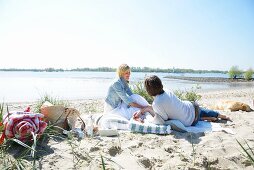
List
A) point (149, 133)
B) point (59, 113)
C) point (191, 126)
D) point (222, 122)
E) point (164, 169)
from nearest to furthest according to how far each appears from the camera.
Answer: point (164, 169) → point (59, 113) → point (149, 133) → point (191, 126) → point (222, 122)

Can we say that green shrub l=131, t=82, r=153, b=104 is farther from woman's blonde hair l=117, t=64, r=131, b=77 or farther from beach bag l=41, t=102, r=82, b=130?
beach bag l=41, t=102, r=82, b=130

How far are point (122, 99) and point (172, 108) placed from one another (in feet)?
4.48

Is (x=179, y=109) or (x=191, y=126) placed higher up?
(x=179, y=109)

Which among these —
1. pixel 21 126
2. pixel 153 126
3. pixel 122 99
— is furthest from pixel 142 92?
pixel 21 126

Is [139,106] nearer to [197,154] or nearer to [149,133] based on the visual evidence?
[149,133]

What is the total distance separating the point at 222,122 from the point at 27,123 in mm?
4060

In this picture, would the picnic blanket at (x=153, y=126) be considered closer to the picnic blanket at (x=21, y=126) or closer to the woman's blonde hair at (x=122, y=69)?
the woman's blonde hair at (x=122, y=69)

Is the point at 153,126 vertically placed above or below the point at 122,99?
below

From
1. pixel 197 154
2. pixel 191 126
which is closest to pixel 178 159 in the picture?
pixel 197 154

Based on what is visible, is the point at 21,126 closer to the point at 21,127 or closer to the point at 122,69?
the point at 21,127

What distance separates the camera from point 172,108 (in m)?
4.90

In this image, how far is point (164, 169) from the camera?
10.0 feet

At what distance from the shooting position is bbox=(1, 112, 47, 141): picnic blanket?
3.30 metres

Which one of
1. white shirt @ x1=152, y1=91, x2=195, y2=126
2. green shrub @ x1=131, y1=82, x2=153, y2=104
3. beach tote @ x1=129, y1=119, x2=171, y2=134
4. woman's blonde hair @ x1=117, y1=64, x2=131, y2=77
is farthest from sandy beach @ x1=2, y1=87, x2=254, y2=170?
green shrub @ x1=131, y1=82, x2=153, y2=104
